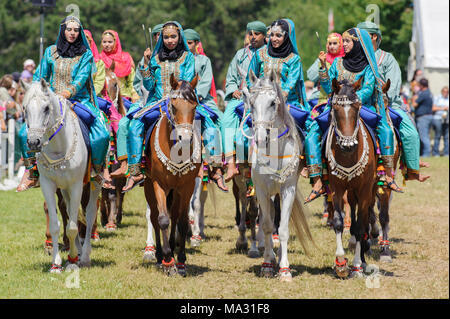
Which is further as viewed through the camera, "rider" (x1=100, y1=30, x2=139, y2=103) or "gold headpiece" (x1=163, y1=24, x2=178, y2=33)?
"rider" (x1=100, y1=30, x2=139, y2=103)

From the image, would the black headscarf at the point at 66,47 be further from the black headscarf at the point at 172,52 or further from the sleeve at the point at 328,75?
the sleeve at the point at 328,75

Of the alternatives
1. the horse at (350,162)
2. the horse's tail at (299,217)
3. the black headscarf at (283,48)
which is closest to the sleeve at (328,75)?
the black headscarf at (283,48)

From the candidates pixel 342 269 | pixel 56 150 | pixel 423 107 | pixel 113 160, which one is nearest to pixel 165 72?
pixel 56 150

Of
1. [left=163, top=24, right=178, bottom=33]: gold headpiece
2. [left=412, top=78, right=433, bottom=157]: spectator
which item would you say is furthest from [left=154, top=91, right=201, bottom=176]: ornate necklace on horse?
[left=412, top=78, right=433, bottom=157]: spectator

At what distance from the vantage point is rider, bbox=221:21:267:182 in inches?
424

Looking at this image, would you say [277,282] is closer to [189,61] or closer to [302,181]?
[189,61]

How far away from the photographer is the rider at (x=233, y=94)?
1077 centimetres

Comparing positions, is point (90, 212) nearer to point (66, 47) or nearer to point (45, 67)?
point (45, 67)

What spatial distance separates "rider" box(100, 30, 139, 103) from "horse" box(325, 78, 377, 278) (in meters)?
4.87

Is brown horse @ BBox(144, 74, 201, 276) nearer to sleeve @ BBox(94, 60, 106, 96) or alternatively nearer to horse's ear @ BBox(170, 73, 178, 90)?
horse's ear @ BBox(170, 73, 178, 90)

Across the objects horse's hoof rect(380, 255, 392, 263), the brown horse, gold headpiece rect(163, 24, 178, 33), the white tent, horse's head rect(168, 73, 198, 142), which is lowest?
horse's hoof rect(380, 255, 392, 263)

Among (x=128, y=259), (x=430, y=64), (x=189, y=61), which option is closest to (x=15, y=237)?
(x=128, y=259)

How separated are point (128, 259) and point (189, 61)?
9.41 ft

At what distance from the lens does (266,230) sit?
10.1m
